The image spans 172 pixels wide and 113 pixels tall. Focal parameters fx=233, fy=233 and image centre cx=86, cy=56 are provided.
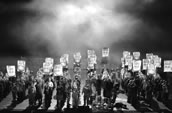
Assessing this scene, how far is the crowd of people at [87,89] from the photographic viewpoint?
10.9m

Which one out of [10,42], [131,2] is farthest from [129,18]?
[10,42]

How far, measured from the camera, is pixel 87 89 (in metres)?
10.7

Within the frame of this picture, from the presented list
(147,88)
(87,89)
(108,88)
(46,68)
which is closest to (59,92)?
(87,89)

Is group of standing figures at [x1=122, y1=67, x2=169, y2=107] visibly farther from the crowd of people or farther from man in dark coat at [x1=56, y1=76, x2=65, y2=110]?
man in dark coat at [x1=56, y1=76, x2=65, y2=110]

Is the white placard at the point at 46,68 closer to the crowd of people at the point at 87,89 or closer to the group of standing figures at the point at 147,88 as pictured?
the crowd of people at the point at 87,89

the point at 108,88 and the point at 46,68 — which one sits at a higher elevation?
the point at 46,68

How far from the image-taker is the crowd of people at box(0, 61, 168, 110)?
10.9 metres

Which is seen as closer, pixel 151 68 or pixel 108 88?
→ pixel 108 88

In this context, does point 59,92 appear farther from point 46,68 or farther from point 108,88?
point 108,88

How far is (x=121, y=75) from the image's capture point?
1409 cm

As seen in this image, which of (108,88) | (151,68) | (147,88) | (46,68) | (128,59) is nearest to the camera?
(108,88)

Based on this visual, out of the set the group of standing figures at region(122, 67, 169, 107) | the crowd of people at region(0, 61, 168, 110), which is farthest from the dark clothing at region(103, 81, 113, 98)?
the group of standing figures at region(122, 67, 169, 107)

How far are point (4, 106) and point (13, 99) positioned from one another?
0.99m

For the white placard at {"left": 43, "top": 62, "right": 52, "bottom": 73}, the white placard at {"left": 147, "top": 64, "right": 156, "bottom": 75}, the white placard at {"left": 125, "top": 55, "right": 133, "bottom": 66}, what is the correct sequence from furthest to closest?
the white placard at {"left": 125, "top": 55, "right": 133, "bottom": 66}
the white placard at {"left": 43, "top": 62, "right": 52, "bottom": 73}
the white placard at {"left": 147, "top": 64, "right": 156, "bottom": 75}
